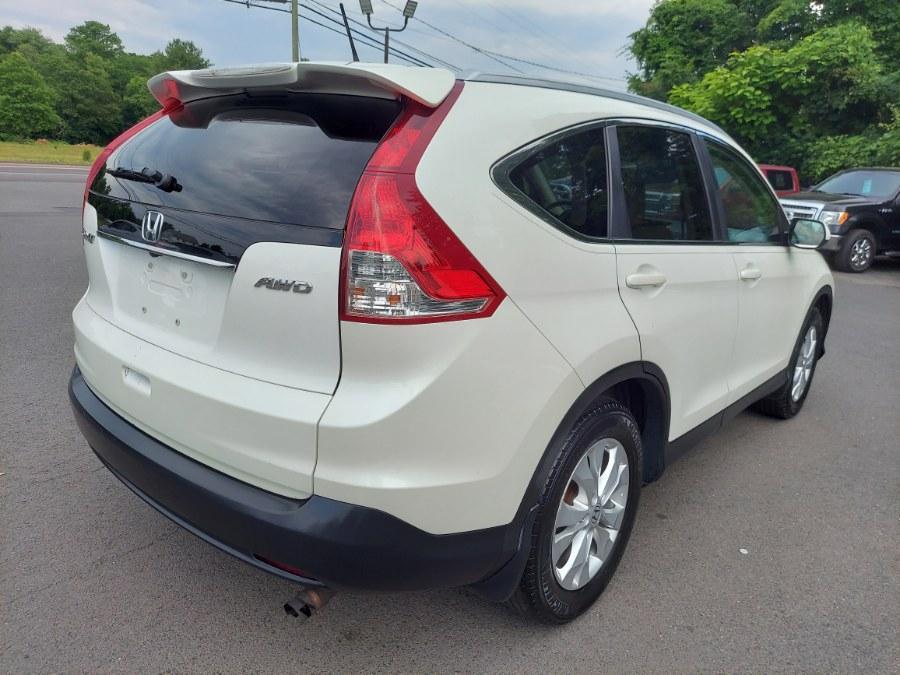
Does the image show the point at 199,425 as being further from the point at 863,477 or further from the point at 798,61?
the point at 798,61

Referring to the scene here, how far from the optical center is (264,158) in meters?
1.98

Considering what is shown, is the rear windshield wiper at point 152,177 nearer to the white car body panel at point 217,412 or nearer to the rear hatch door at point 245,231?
the rear hatch door at point 245,231

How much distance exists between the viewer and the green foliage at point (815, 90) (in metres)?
17.6

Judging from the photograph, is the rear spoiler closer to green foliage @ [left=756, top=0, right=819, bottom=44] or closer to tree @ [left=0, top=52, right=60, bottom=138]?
green foliage @ [left=756, top=0, right=819, bottom=44]

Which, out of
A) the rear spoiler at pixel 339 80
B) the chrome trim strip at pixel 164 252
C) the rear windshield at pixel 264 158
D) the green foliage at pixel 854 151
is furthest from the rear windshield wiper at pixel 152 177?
the green foliage at pixel 854 151

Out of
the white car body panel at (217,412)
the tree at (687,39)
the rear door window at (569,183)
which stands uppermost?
the tree at (687,39)

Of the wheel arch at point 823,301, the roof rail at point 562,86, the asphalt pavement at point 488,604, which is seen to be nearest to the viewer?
the roof rail at point 562,86

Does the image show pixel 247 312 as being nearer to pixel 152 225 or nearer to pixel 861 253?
pixel 152 225

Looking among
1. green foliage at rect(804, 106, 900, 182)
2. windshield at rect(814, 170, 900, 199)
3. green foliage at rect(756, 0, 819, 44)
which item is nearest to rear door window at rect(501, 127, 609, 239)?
windshield at rect(814, 170, 900, 199)

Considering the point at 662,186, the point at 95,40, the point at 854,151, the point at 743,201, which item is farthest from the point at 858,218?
the point at 95,40

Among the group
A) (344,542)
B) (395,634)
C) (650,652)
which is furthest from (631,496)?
(344,542)

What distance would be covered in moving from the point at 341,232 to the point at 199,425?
0.70m

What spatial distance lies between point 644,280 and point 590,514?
2.76ft

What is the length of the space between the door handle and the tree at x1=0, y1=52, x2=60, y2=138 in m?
81.4
